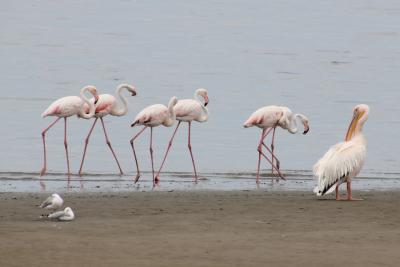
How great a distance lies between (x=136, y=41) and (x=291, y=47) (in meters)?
5.43

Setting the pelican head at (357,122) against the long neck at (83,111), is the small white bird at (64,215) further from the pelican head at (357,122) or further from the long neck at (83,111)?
the long neck at (83,111)

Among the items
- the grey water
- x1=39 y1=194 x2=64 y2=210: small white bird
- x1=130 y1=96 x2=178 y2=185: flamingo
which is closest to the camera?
x1=39 y1=194 x2=64 y2=210: small white bird

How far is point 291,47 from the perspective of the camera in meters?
41.0

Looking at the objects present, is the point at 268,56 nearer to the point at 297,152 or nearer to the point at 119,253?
the point at 297,152

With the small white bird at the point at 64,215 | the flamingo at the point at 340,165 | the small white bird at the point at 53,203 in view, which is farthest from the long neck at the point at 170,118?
the small white bird at the point at 64,215

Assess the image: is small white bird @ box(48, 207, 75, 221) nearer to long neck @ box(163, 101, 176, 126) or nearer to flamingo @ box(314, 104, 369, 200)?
flamingo @ box(314, 104, 369, 200)

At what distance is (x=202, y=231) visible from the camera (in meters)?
11.6

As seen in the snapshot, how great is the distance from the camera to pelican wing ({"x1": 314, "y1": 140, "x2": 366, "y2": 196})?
46.9 feet

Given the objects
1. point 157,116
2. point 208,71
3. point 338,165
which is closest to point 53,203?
point 338,165

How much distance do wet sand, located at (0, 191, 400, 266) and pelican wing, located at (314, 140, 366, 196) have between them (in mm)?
216

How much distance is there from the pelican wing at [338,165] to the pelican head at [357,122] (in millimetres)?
287

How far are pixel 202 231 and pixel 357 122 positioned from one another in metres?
4.25

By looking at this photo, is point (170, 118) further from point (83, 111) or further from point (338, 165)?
point (338, 165)

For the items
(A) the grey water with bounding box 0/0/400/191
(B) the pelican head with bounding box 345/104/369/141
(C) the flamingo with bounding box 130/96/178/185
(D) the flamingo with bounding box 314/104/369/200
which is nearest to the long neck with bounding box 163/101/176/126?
(C) the flamingo with bounding box 130/96/178/185
